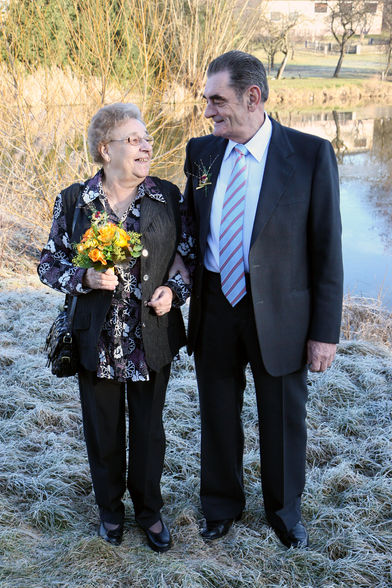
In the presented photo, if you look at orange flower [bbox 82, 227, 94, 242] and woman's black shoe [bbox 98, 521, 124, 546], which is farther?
woman's black shoe [bbox 98, 521, 124, 546]

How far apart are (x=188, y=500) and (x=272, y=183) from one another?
70.6 inches

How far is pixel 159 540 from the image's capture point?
9.43 ft

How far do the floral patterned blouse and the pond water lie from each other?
17.5 ft

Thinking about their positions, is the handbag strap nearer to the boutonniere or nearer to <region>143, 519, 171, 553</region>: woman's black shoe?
the boutonniere

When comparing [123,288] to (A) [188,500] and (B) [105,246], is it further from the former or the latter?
(A) [188,500]

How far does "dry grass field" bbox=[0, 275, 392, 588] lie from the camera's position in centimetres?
270

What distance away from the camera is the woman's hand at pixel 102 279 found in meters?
2.40

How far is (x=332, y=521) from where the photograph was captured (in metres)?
3.05

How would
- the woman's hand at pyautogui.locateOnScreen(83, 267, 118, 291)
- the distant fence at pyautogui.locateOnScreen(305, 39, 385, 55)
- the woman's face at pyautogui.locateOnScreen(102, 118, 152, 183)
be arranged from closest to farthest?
the woman's hand at pyautogui.locateOnScreen(83, 267, 118, 291), the woman's face at pyautogui.locateOnScreen(102, 118, 152, 183), the distant fence at pyautogui.locateOnScreen(305, 39, 385, 55)

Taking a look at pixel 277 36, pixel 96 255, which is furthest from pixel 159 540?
pixel 277 36

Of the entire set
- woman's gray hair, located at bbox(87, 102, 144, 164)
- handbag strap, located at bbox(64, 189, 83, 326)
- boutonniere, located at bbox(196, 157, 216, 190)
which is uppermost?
woman's gray hair, located at bbox(87, 102, 144, 164)

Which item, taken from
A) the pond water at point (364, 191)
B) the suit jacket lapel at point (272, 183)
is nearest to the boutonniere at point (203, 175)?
the suit jacket lapel at point (272, 183)

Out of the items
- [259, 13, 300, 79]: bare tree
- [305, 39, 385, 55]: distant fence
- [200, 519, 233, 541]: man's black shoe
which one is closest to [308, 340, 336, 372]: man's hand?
[200, 519, 233, 541]: man's black shoe

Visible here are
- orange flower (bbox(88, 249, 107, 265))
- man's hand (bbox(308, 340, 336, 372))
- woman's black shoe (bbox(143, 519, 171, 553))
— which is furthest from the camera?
woman's black shoe (bbox(143, 519, 171, 553))
